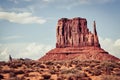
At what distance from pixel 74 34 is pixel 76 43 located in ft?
19.1

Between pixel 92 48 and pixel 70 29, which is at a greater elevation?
pixel 70 29

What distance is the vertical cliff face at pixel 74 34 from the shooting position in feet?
372

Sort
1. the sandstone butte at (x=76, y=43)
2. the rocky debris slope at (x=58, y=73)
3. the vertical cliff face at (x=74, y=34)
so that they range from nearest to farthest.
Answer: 1. the rocky debris slope at (x=58, y=73)
2. the sandstone butte at (x=76, y=43)
3. the vertical cliff face at (x=74, y=34)

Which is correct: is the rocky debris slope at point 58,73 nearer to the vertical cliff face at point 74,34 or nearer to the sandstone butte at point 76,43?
the sandstone butte at point 76,43

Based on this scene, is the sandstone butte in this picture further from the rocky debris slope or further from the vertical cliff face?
the rocky debris slope

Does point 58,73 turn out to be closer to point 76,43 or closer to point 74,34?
point 76,43

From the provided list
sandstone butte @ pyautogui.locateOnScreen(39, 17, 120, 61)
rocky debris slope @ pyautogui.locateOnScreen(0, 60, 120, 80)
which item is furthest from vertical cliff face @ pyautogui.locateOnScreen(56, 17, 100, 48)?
rocky debris slope @ pyautogui.locateOnScreen(0, 60, 120, 80)

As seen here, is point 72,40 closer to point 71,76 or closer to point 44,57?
point 44,57

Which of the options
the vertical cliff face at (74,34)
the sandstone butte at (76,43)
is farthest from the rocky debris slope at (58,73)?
the vertical cliff face at (74,34)

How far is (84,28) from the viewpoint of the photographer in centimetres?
11925

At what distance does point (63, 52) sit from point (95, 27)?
19.3 m

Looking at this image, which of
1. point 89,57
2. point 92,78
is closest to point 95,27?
point 89,57

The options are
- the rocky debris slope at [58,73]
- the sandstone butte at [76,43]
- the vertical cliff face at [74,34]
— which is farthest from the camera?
the vertical cliff face at [74,34]

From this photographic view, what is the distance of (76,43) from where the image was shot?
116062 mm
